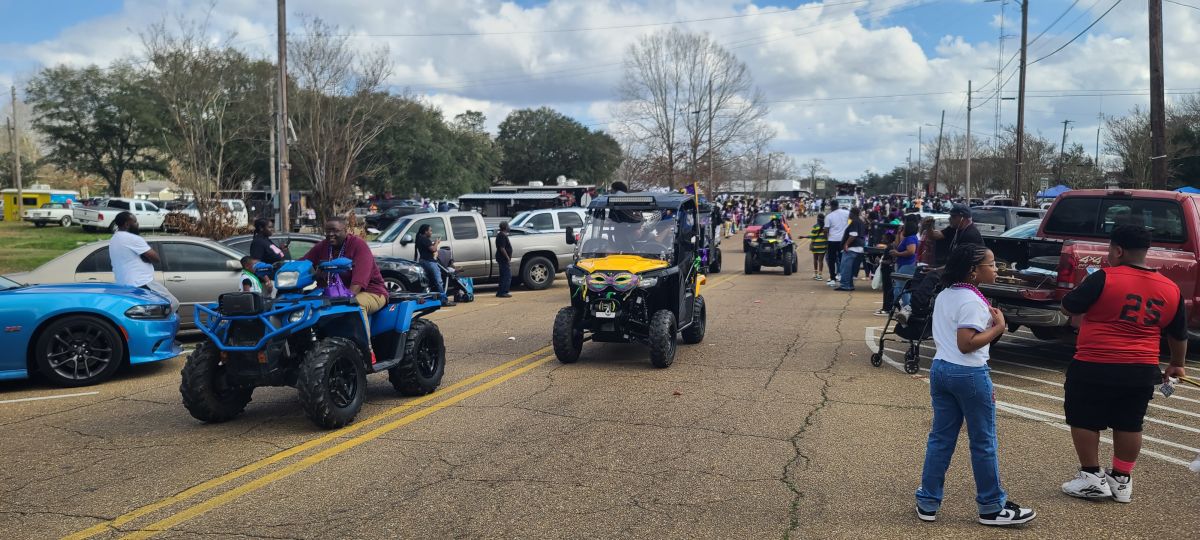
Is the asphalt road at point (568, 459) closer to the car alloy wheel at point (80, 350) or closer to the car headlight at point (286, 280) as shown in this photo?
the car alloy wheel at point (80, 350)

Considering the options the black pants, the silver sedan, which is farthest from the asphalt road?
the black pants

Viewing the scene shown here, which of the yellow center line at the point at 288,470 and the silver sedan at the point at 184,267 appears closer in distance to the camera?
the yellow center line at the point at 288,470

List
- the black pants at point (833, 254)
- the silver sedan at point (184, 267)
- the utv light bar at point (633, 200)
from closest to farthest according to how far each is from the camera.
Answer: the utv light bar at point (633, 200) → the silver sedan at point (184, 267) → the black pants at point (833, 254)

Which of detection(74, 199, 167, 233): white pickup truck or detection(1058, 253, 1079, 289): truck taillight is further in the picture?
detection(74, 199, 167, 233): white pickup truck

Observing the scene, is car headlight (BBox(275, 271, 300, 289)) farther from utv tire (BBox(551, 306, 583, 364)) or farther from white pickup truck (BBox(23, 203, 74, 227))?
white pickup truck (BBox(23, 203, 74, 227))

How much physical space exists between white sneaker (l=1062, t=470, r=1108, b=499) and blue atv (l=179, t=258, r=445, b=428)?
17.1 feet

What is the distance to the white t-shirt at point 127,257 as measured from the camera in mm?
10438

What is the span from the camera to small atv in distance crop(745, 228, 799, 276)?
22828mm

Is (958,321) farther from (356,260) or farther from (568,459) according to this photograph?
(356,260)

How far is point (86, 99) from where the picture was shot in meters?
54.7

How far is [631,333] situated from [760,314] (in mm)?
5185

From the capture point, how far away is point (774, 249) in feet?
74.9

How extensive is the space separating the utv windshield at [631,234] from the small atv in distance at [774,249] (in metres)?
12.3

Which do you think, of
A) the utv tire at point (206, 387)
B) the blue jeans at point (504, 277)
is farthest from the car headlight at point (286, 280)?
the blue jeans at point (504, 277)
